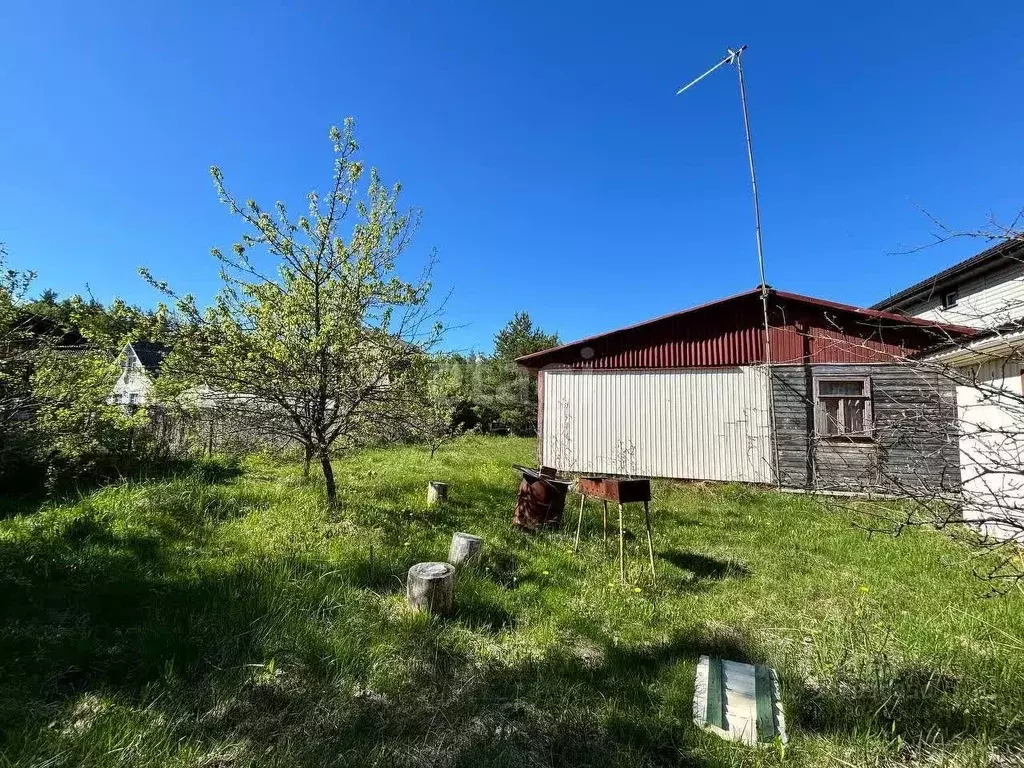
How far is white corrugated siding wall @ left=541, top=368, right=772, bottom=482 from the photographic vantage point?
10.6 meters

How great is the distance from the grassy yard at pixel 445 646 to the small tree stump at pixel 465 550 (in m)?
0.18

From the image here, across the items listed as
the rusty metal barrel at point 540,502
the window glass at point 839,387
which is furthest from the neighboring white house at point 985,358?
the rusty metal barrel at point 540,502

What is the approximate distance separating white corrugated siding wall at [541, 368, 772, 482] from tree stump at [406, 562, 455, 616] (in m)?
8.14

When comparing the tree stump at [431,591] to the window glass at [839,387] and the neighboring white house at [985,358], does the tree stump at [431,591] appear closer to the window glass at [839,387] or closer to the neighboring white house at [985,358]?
the neighboring white house at [985,358]

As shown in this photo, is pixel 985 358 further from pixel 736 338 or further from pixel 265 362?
pixel 265 362

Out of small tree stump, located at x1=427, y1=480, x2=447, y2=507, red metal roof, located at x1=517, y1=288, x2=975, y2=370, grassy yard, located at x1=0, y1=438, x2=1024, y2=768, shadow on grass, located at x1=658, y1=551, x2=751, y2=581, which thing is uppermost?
red metal roof, located at x1=517, y1=288, x2=975, y2=370

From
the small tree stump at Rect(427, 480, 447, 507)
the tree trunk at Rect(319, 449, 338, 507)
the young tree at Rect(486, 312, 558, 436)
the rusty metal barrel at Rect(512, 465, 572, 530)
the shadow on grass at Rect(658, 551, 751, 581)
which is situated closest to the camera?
the shadow on grass at Rect(658, 551, 751, 581)

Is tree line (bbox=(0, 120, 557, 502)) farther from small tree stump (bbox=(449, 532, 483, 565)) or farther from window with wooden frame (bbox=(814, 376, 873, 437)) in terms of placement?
window with wooden frame (bbox=(814, 376, 873, 437))

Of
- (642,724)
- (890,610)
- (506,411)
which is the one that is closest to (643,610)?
(642,724)

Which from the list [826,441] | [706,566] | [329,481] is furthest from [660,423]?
[329,481]

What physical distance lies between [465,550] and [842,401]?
941 cm

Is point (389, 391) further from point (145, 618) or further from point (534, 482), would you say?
point (145, 618)

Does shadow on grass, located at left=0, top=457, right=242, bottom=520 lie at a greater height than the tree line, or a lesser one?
lesser

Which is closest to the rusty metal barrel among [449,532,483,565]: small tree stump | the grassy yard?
the grassy yard
